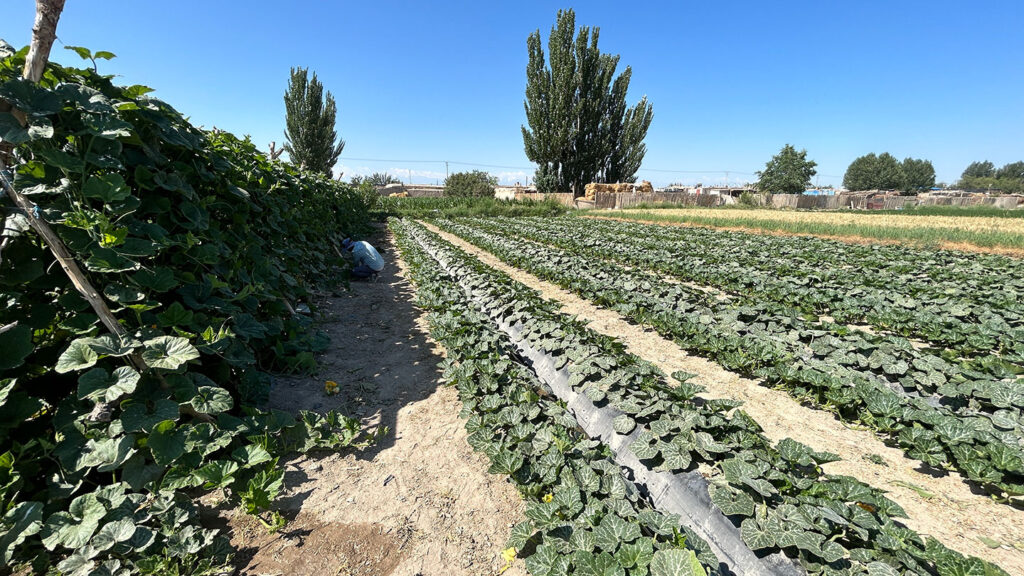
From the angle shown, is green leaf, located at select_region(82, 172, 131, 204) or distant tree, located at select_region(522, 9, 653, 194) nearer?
green leaf, located at select_region(82, 172, 131, 204)

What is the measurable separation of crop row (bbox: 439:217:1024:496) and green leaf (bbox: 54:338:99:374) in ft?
17.2

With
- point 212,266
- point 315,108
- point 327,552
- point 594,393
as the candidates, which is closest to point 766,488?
point 594,393

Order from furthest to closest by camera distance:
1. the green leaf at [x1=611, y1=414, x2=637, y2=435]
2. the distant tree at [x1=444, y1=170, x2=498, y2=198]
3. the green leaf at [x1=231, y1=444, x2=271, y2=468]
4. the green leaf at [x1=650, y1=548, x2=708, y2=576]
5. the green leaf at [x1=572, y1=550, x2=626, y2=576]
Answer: the distant tree at [x1=444, y1=170, x2=498, y2=198], the green leaf at [x1=611, y1=414, x2=637, y2=435], the green leaf at [x1=231, y1=444, x2=271, y2=468], the green leaf at [x1=572, y1=550, x2=626, y2=576], the green leaf at [x1=650, y1=548, x2=708, y2=576]

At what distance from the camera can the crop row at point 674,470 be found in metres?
1.78

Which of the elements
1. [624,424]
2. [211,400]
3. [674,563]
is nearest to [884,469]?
[624,424]

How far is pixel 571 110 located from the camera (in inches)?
1529

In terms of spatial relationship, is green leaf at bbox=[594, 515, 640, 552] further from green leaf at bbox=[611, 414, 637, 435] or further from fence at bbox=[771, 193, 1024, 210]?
fence at bbox=[771, 193, 1024, 210]

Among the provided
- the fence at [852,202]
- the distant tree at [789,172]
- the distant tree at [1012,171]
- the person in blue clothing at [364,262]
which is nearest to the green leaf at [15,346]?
the person in blue clothing at [364,262]

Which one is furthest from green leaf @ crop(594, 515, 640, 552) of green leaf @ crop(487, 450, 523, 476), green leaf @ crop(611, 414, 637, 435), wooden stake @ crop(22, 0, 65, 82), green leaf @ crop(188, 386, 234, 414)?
wooden stake @ crop(22, 0, 65, 82)

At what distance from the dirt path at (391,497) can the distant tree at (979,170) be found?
760 ft

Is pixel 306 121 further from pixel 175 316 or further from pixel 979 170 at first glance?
pixel 979 170

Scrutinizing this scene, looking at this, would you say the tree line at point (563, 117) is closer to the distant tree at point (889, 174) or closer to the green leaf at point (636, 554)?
the green leaf at point (636, 554)

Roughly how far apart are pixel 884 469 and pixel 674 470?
1.88 metres

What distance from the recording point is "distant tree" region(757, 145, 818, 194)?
6606 centimetres
